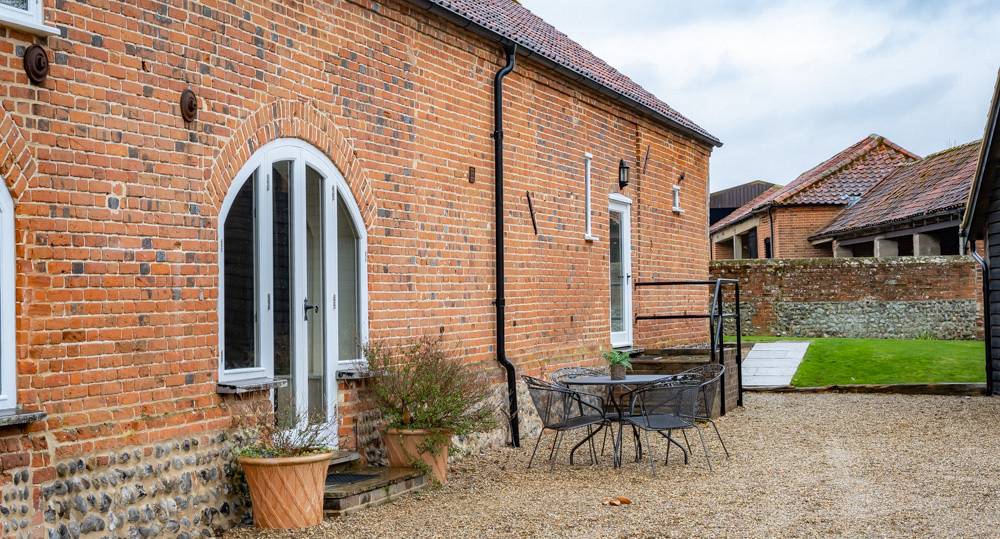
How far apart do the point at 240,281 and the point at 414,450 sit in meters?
2.08

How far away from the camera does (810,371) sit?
17516mm

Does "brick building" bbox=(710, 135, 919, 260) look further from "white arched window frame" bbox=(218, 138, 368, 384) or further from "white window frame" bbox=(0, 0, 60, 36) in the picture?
"white window frame" bbox=(0, 0, 60, 36)

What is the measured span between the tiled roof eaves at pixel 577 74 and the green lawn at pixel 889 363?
4.35 meters

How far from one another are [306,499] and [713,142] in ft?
41.1

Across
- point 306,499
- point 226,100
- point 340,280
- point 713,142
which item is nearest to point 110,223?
point 226,100

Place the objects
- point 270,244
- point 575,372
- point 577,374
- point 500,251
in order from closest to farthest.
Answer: point 270,244 < point 500,251 < point 577,374 < point 575,372

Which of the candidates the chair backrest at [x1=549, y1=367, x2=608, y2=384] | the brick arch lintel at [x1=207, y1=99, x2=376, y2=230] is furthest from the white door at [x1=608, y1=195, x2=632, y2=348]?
the brick arch lintel at [x1=207, y1=99, x2=376, y2=230]

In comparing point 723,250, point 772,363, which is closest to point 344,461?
point 772,363

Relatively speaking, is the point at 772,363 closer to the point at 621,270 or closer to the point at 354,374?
the point at 621,270

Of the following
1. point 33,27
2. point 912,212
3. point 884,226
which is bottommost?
point 33,27

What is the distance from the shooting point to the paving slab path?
56.3 ft

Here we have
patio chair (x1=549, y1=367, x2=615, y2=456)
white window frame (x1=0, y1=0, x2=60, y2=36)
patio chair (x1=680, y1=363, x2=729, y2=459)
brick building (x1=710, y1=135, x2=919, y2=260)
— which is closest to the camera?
white window frame (x1=0, y1=0, x2=60, y2=36)

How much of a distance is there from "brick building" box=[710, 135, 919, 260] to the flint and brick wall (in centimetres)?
841

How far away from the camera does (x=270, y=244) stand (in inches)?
300
